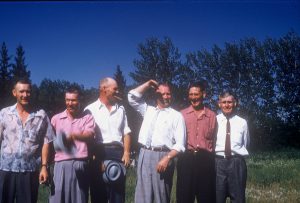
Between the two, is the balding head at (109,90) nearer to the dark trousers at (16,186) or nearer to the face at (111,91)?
the face at (111,91)

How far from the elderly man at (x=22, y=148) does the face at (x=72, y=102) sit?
0.42 meters

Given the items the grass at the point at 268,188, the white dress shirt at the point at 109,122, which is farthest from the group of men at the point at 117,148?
the grass at the point at 268,188

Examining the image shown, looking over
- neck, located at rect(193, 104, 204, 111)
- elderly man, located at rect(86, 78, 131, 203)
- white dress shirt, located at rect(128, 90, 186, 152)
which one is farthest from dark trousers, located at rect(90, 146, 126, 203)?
neck, located at rect(193, 104, 204, 111)

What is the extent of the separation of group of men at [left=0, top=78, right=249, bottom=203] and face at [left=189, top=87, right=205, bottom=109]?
0.02 metres

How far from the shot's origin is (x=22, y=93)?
529 cm

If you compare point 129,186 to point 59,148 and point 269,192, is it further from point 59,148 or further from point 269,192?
point 59,148

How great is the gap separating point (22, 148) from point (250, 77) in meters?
54.2

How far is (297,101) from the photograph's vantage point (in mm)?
51156


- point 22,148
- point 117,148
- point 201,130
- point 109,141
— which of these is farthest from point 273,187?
point 22,148

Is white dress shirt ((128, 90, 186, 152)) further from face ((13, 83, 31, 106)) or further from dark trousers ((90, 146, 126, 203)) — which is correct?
face ((13, 83, 31, 106))

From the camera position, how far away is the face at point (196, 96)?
620cm

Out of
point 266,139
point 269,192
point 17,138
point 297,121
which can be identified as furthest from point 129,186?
point 297,121

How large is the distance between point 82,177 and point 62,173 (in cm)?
30

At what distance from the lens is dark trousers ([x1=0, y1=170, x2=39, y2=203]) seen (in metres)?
5.11
